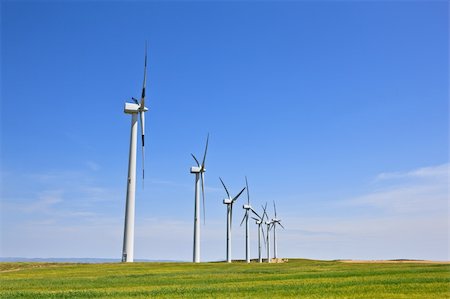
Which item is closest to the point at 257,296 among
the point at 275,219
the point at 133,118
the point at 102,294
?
the point at 102,294

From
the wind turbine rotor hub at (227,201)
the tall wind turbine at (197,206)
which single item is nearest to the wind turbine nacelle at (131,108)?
the tall wind turbine at (197,206)

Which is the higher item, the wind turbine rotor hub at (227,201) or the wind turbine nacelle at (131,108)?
the wind turbine nacelle at (131,108)

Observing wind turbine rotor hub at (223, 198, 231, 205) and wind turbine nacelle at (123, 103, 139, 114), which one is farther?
wind turbine rotor hub at (223, 198, 231, 205)

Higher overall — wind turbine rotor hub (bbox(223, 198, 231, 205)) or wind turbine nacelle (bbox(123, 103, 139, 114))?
wind turbine nacelle (bbox(123, 103, 139, 114))

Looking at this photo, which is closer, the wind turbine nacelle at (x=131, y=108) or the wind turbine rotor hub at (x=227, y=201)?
the wind turbine nacelle at (x=131, y=108)

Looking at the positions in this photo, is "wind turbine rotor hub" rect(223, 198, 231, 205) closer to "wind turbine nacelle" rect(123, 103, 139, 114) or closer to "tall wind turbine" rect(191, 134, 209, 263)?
"tall wind turbine" rect(191, 134, 209, 263)

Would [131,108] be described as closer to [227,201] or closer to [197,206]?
[197,206]

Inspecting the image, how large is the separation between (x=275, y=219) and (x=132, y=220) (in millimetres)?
116426

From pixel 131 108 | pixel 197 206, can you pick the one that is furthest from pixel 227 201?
pixel 131 108

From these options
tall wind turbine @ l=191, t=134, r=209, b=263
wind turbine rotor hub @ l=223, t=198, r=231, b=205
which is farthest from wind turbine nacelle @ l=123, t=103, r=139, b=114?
wind turbine rotor hub @ l=223, t=198, r=231, b=205

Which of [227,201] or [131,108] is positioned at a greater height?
[131,108]

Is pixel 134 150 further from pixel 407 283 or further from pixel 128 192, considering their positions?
pixel 407 283

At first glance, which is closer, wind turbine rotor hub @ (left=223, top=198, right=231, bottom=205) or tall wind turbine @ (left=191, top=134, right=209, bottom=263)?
tall wind turbine @ (left=191, top=134, right=209, bottom=263)

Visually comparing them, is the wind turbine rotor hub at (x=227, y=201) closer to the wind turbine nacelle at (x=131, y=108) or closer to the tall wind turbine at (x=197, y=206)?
the tall wind turbine at (x=197, y=206)
